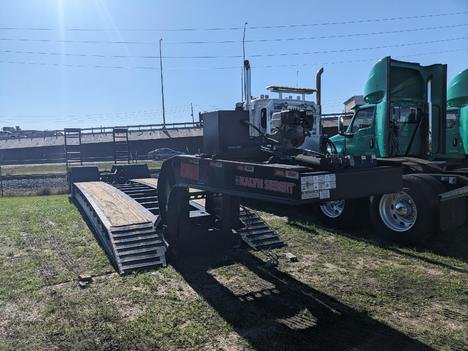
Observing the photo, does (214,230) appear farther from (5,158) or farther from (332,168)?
→ (5,158)

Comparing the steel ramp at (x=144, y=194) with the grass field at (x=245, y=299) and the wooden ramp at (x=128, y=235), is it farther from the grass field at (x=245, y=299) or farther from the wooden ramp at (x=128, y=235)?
the grass field at (x=245, y=299)

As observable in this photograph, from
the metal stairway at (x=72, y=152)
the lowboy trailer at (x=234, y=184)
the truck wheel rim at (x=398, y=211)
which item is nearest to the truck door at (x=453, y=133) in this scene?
the truck wheel rim at (x=398, y=211)

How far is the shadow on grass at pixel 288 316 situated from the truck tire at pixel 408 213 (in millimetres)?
2430

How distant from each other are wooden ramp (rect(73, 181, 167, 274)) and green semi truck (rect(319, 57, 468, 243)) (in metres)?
3.45

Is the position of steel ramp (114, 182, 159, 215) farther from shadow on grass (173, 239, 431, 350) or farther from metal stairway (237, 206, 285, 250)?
shadow on grass (173, 239, 431, 350)

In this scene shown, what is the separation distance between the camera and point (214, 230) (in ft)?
22.4

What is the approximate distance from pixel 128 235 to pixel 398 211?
4.33 metres

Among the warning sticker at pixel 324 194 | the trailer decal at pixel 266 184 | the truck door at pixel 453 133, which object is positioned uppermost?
the truck door at pixel 453 133

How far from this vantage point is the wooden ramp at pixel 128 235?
6047 mm

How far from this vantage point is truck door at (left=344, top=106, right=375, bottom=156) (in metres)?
8.95

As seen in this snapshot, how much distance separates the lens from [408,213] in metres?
7.15

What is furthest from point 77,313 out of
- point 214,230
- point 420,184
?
point 420,184

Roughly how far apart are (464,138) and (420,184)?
3.73 meters

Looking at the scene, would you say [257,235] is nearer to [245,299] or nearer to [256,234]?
[256,234]
